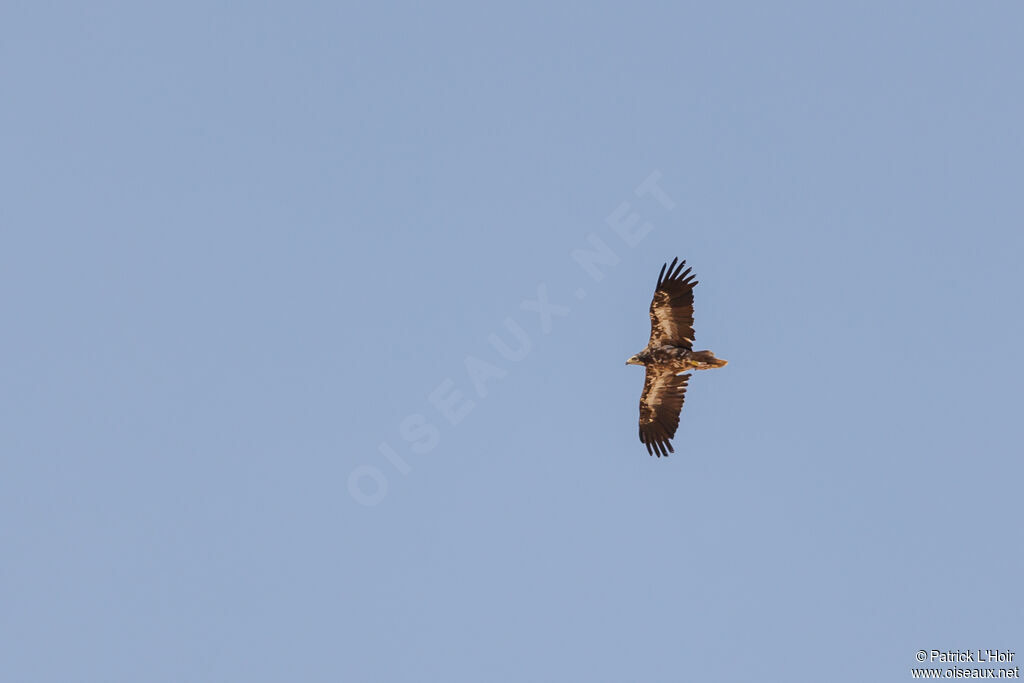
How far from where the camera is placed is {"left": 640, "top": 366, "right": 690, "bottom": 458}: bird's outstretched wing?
40500mm

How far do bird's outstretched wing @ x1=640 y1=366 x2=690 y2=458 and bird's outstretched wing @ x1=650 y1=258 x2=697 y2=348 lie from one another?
1.86m

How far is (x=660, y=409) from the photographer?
40.9 metres

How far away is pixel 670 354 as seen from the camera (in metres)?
38.8

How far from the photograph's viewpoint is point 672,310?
38.5 metres

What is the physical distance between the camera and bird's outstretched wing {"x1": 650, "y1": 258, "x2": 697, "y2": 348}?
125 ft

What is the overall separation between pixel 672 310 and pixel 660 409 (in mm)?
3979

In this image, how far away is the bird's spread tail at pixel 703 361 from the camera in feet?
125

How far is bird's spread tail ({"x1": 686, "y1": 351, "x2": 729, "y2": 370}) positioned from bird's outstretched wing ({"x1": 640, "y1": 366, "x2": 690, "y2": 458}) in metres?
1.84

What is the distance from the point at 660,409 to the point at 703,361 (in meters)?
3.21

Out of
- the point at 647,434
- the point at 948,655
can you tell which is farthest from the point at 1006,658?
the point at 647,434

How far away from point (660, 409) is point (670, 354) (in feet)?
9.09

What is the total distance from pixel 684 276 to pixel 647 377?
155 inches

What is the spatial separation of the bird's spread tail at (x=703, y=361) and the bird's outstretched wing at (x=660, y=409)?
1.84 meters

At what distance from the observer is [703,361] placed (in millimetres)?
38344
